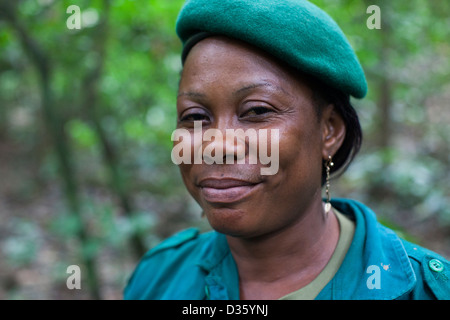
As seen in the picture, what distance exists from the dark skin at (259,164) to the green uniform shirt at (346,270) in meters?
0.15

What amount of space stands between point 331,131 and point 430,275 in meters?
0.59

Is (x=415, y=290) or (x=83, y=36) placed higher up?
(x=83, y=36)

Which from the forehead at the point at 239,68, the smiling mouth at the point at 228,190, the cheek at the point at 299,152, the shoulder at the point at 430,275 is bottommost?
the shoulder at the point at 430,275

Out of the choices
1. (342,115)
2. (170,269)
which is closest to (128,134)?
(170,269)

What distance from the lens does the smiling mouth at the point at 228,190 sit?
1374 mm

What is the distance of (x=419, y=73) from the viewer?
286 inches

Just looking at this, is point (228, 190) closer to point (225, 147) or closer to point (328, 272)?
point (225, 147)

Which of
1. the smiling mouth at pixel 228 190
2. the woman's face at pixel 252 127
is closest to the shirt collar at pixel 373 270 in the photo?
the woman's face at pixel 252 127

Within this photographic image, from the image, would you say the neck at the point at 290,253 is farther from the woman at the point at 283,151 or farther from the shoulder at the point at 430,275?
the shoulder at the point at 430,275

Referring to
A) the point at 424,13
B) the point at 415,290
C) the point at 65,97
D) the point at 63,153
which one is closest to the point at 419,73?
the point at 424,13

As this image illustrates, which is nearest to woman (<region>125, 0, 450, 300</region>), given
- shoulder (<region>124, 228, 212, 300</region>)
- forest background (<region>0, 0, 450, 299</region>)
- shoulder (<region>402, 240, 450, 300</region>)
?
shoulder (<region>402, 240, 450, 300</region>)

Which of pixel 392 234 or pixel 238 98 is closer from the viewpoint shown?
Answer: pixel 238 98

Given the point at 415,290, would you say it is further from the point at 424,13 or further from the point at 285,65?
the point at 424,13
